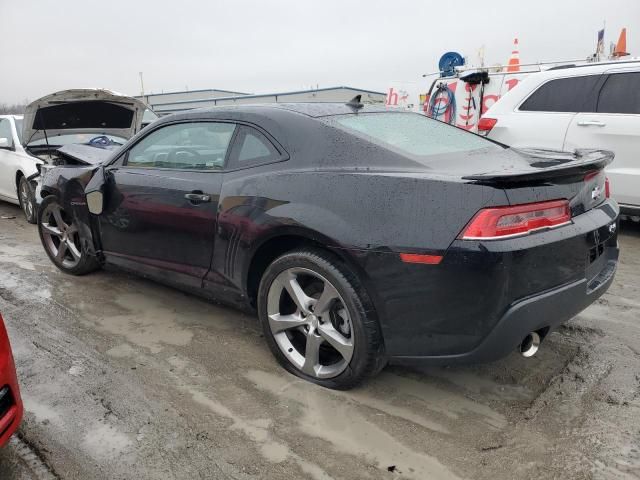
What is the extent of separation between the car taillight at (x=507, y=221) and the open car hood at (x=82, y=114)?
5.29 meters

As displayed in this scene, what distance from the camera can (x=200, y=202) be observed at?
3.04 m

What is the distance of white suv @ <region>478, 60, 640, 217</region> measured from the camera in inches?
197

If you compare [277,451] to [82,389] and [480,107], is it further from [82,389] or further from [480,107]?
[480,107]

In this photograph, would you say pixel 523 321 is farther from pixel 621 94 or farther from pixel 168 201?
pixel 621 94

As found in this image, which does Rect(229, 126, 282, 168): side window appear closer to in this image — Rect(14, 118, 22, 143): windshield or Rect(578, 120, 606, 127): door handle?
Rect(578, 120, 606, 127): door handle

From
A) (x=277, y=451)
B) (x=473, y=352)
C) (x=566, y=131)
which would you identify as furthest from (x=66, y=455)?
(x=566, y=131)

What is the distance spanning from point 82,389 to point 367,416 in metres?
1.49

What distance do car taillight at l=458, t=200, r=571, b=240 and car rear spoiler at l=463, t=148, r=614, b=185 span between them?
0.12 metres

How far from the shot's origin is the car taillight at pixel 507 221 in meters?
2.09

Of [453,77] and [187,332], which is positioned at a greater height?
[453,77]

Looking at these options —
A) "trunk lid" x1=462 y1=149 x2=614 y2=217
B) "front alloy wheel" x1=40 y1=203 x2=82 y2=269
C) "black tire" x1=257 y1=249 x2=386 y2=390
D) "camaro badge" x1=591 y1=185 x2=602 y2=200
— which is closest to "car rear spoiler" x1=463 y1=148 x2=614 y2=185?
"trunk lid" x1=462 y1=149 x2=614 y2=217

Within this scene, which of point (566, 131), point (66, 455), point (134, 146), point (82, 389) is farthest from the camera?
point (566, 131)

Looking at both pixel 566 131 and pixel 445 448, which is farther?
pixel 566 131

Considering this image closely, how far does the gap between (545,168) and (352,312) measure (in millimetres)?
1077
